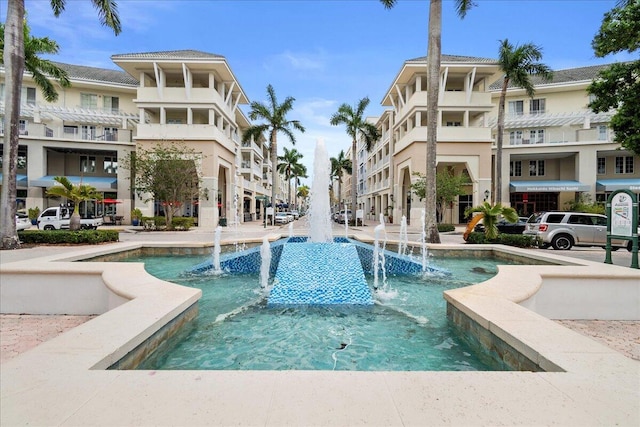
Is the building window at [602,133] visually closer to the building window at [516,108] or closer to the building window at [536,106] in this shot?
the building window at [536,106]

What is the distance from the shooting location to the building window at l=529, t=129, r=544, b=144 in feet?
116

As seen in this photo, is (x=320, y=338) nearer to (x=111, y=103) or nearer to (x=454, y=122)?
(x=454, y=122)

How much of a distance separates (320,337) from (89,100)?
40835 millimetres

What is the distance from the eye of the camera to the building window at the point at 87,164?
3600 centimetres

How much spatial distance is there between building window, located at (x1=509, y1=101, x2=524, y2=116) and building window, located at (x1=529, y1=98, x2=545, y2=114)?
2.84 feet

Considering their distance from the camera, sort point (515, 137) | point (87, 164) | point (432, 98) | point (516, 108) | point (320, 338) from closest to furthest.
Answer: point (320, 338) < point (432, 98) < point (87, 164) < point (515, 137) < point (516, 108)

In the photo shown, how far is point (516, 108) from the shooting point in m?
37.8

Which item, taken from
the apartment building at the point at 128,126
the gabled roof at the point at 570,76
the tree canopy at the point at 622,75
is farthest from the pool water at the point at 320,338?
the gabled roof at the point at 570,76

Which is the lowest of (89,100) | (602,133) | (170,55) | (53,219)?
(53,219)

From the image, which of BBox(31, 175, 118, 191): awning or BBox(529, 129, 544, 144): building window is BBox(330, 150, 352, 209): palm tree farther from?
BBox(31, 175, 118, 191): awning

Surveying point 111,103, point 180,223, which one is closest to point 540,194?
point 180,223

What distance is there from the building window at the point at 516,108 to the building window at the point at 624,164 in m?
10.7

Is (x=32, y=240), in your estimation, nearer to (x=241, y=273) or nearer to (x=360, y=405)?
(x=241, y=273)

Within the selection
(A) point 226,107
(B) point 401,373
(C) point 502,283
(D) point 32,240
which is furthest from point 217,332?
(A) point 226,107
